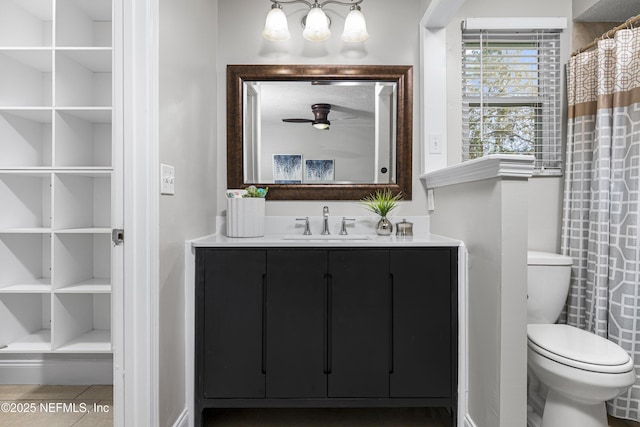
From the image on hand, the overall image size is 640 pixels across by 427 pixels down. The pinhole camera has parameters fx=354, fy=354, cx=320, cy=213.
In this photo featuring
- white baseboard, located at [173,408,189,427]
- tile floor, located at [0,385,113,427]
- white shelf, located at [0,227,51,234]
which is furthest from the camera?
white shelf, located at [0,227,51,234]

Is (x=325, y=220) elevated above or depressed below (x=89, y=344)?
above

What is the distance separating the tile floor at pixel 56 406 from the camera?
1.72 metres

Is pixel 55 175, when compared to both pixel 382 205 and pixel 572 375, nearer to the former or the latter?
pixel 382 205

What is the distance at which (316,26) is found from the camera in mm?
2031

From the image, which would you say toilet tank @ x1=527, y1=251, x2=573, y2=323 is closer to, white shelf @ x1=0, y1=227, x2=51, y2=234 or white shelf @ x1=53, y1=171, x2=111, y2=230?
white shelf @ x1=53, y1=171, x2=111, y2=230

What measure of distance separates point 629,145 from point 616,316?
86 cm

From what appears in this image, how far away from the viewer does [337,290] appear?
1.63m

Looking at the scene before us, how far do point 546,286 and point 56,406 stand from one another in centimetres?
266

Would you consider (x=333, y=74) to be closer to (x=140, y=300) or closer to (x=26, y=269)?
(x=140, y=300)

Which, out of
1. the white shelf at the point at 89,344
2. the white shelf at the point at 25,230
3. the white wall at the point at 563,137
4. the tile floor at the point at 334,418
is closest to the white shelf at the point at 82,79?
the white shelf at the point at 25,230

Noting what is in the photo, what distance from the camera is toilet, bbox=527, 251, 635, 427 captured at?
1353 mm

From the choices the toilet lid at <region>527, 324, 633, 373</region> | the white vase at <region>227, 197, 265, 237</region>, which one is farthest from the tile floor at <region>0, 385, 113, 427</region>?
the toilet lid at <region>527, 324, 633, 373</region>

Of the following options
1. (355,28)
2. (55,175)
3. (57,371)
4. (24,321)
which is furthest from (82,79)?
(57,371)

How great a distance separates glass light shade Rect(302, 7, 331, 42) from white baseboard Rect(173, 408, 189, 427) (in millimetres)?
2052
